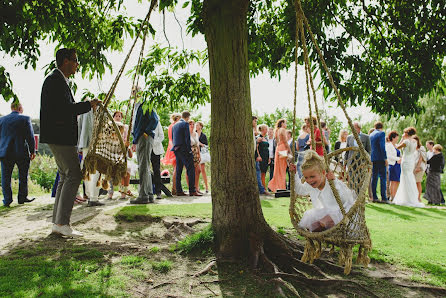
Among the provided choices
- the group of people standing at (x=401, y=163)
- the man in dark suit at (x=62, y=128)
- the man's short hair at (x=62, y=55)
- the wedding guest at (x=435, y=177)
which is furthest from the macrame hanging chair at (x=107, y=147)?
the wedding guest at (x=435, y=177)

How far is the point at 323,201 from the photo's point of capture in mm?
4121

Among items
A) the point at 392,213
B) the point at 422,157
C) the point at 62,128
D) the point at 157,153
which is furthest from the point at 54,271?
the point at 422,157

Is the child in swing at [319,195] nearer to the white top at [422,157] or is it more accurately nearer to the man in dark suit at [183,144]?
the man in dark suit at [183,144]

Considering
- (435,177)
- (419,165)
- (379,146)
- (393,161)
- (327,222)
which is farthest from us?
(435,177)

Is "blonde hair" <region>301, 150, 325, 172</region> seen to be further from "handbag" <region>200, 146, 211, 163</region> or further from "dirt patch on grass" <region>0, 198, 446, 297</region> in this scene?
"handbag" <region>200, 146, 211, 163</region>

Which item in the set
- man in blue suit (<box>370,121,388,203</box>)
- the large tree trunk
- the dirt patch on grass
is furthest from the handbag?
the large tree trunk

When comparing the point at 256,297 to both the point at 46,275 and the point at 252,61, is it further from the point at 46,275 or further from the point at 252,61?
the point at 252,61

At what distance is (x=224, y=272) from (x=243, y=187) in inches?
35.3

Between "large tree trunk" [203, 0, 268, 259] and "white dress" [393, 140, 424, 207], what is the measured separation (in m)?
7.87

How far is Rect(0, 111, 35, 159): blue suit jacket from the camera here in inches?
329

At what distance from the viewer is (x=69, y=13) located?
5.65 meters

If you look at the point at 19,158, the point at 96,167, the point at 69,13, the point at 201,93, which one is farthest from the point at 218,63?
the point at 19,158

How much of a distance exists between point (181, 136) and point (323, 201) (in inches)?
222

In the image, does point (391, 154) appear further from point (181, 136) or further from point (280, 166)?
point (181, 136)
